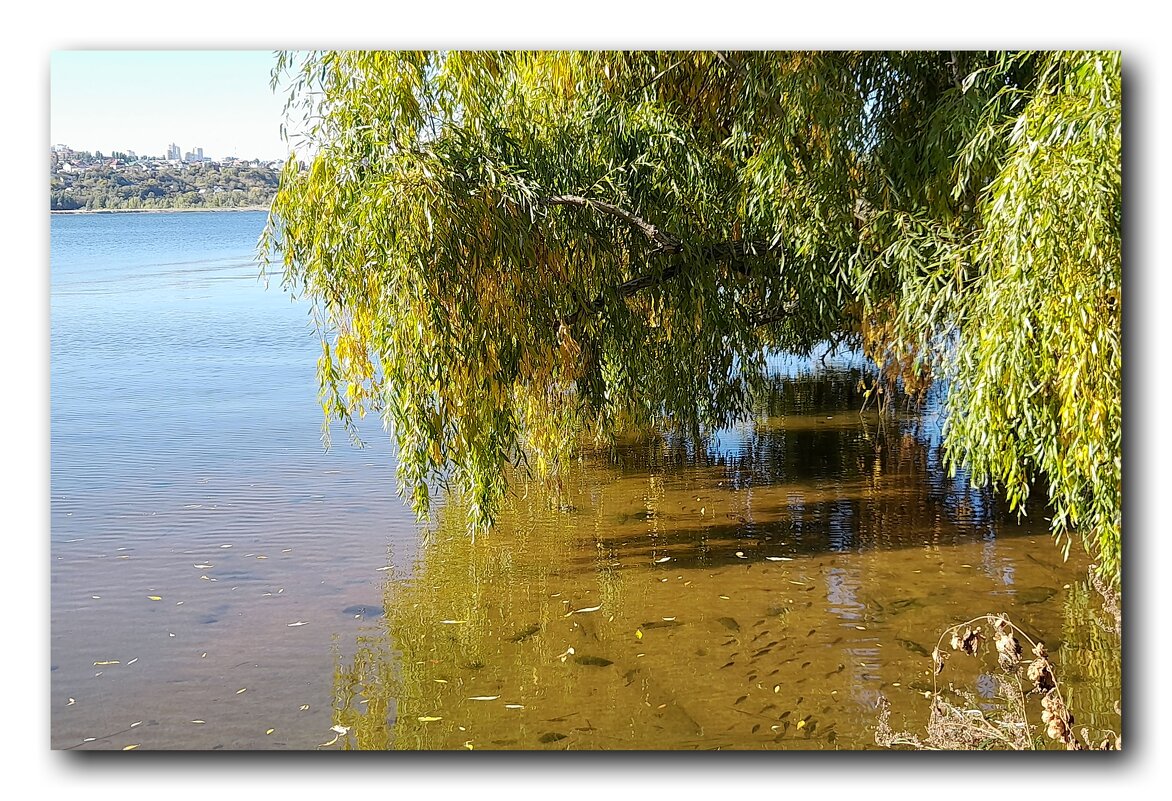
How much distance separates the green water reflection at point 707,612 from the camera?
3.69 meters

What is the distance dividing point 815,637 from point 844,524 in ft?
5.09

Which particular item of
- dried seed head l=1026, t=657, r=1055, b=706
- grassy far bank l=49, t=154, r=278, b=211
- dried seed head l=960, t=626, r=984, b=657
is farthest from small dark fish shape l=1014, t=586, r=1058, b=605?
grassy far bank l=49, t=154, r=278, b=211

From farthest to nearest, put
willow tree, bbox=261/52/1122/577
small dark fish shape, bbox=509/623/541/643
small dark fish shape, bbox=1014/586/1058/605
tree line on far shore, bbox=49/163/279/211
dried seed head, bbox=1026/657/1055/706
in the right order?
small dark fish shape, bbox=1014/586/1058/605 < small dark fish shape, bbox=509/623/541/643 < tree line on far shore, bbox=49/163/279/211 < willow tree, bbox=261/52/1122/577 < dried seed head, bbox=1026/657/1055/706

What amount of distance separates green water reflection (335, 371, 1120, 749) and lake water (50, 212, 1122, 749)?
0.02 meters

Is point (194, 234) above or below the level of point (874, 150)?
below

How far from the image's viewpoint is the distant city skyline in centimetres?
368

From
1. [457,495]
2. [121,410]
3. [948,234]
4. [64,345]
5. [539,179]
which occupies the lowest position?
[457,495]

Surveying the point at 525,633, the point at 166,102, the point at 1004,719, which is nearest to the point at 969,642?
the point at 1004,719

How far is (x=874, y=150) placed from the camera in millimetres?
4613

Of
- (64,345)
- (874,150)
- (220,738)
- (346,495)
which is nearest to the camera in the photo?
(220,738)

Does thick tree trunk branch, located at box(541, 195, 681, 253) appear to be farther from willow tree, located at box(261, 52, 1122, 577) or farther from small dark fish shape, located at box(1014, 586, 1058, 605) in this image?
small dark fish shape, located at box(1014, 586, 1058, 605)

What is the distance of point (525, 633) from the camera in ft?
14.6
